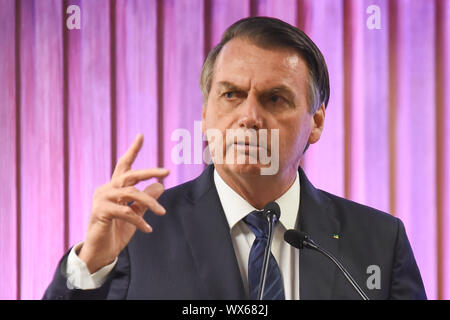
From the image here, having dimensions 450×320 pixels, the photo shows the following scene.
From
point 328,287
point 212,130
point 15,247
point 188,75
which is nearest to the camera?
point 328,287

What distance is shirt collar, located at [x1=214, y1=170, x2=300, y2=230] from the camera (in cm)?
126

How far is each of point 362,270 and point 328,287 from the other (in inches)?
5.4

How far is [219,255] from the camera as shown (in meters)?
1.17

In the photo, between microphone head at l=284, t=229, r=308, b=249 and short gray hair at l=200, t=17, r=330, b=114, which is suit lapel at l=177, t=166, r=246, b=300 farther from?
short gray hair at l=200, t=17, r=330, b=114

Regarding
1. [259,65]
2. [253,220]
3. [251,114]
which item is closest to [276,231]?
[253,220]

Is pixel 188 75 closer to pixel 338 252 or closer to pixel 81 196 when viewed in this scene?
pixel 81 196

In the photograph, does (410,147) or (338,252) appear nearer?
(338,252)

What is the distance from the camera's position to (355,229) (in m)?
1.31

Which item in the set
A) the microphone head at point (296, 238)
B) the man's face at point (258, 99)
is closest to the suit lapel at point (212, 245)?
the man's face at point (258, 99)

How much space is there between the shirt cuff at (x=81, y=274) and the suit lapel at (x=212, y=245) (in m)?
0.22

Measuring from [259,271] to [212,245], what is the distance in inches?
5.2

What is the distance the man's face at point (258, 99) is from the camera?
4.01 feet

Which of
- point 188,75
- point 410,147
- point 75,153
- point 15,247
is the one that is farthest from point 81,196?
point 410,147

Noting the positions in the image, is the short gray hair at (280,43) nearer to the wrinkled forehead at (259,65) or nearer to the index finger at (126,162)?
the wrinkled forehead at (259,65)
